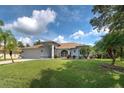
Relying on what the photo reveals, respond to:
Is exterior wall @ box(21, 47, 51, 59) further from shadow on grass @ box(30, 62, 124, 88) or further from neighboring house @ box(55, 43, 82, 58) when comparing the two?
shadow on grass @ box(30, 62, 124, 88)

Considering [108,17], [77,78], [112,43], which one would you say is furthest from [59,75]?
[108,17]

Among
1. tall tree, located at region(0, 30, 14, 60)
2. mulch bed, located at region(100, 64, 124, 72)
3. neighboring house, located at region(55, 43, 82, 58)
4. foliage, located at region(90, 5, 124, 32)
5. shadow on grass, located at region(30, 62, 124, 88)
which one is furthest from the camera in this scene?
neighboring house, located at region(55, 43, 82, 58)

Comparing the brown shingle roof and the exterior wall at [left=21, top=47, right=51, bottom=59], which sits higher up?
the brown shingle roof

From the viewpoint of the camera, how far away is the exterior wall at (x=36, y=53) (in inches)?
299

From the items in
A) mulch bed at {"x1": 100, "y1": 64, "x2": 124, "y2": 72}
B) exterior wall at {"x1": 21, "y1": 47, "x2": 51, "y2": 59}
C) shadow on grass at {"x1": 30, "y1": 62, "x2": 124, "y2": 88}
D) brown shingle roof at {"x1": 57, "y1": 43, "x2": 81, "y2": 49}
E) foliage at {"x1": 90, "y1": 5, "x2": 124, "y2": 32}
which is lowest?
shadow on grass at {"x1": 30, "y1": 62, "x2": 124, "y2": 88}

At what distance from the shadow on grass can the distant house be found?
62 cm

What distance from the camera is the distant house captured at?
705 centimetres

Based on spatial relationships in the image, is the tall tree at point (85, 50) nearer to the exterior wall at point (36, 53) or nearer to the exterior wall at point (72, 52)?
the exterior wall at point (72, 52)

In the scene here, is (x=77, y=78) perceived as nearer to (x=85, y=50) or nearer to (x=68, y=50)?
(x=85, y=50)

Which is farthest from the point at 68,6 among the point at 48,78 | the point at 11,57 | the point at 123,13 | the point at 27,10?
the point at 11,57

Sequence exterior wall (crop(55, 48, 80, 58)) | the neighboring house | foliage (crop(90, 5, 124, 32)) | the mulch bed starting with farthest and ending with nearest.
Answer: exterior wall (crop(55, 48, 80, 58)) < the neighboring house < the mulch bed < foliage (crop(90, 5, 124, 32))

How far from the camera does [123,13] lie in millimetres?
6430

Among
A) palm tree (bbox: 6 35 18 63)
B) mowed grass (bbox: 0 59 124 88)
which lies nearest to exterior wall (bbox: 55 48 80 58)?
mowed grass (bbox: 0 59 124 88)
